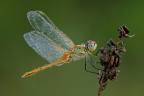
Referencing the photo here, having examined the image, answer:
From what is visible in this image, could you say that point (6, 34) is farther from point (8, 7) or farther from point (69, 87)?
point (69, 87)

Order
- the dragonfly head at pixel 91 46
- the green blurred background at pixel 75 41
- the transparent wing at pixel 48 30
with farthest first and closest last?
1. the green blurred background at pixel 75 41
2. the transparent wing at pixel 48 30
3. the dragonfly head at pixel 91 46

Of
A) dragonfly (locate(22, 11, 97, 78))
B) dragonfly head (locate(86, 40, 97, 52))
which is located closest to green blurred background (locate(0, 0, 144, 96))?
dragonfly (locate(22, 11, 97, 78))

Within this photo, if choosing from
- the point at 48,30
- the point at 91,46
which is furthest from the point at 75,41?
the point at 91,46

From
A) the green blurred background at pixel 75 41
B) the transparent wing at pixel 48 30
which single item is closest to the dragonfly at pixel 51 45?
the transparent wing at pixel 48 30

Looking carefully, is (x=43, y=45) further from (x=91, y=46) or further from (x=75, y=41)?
(x=75, y=41)

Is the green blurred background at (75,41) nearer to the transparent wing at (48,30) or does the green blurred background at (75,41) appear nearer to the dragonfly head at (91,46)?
the transparent wing at (48,30)

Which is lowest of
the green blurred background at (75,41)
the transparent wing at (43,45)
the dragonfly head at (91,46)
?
the dragonfly head at (91,46)
